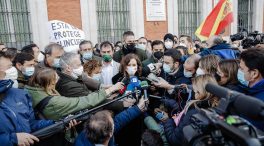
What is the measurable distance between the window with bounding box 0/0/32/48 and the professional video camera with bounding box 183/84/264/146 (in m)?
9.12

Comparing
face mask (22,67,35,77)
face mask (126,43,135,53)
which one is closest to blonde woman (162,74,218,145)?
face mask (22,67,35,77)

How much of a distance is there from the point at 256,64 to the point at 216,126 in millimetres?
1239

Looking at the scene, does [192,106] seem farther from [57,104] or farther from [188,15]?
[188,15]

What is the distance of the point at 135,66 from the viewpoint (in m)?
3.35

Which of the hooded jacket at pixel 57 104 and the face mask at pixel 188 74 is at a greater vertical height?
the face mask at pixel 188 74

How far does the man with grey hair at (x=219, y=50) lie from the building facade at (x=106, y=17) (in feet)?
21.6

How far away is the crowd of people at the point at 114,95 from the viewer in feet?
6.81

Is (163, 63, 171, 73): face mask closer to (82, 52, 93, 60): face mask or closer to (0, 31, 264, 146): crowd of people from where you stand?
(0, 31, 264, 146): crowd of people

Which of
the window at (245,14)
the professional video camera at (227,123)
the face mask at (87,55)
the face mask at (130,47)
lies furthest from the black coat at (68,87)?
the window at (245,14)

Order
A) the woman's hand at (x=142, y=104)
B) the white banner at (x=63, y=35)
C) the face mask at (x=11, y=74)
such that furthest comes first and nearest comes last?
1. the white banner at (x=63, y=35)
2. the face mask at (x=11, y=74)
3. the woman's hand at (x=142, y=104)

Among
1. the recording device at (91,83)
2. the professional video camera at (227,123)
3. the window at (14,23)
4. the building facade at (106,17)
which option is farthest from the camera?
the building facade at (106,17)

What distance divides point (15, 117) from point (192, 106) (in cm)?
156

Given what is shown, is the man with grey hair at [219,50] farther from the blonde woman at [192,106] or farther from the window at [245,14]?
the window at [245,14]

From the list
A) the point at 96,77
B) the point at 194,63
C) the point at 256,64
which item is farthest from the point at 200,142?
the point at 96,77
